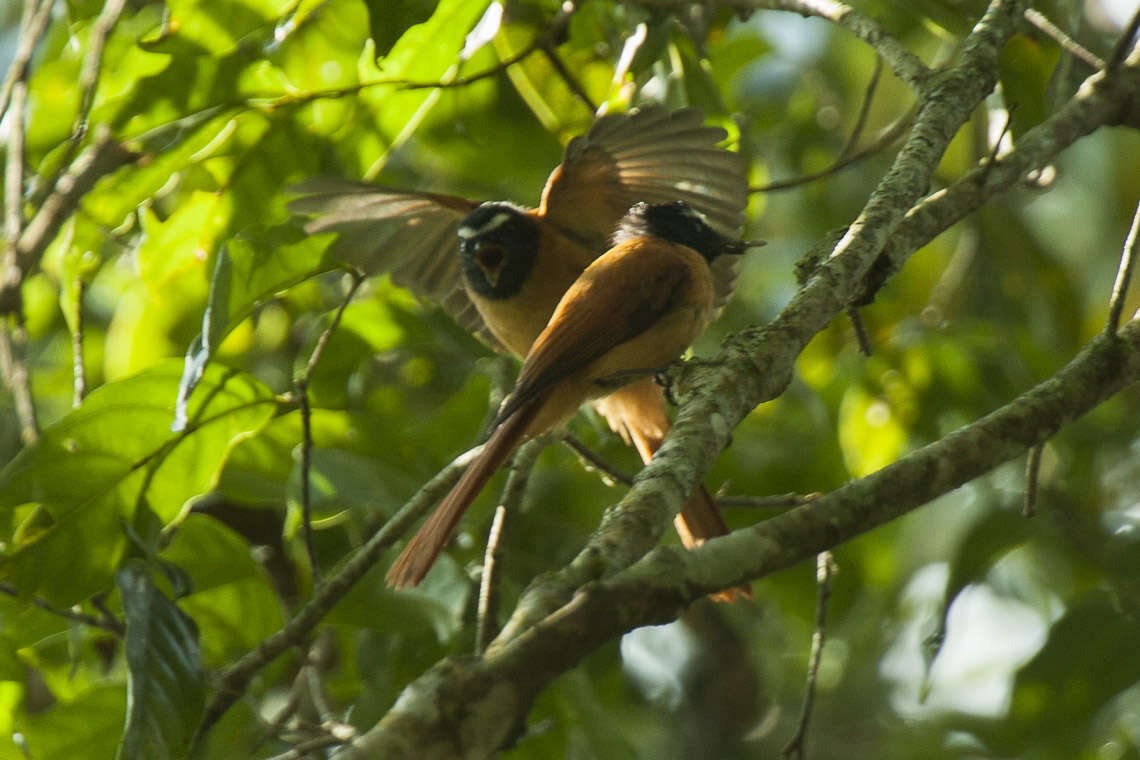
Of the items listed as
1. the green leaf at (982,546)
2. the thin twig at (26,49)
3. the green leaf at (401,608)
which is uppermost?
the thin twig at (26,49)

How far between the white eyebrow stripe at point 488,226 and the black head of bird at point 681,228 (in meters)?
0.40

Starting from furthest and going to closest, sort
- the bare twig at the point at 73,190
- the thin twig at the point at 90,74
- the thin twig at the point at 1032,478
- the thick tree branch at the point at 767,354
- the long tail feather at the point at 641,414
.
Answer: the long tail feather at the point at 641,414
the bare twig at the point at 73,190
the thin twig at the point at 90,74
the thin twig at the point at 1032,478
the thick tree branch at the point at 767,354

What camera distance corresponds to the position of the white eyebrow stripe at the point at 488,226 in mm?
3795

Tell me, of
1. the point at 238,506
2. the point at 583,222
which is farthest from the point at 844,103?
the point at 238,506

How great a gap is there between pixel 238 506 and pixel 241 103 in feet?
6.00

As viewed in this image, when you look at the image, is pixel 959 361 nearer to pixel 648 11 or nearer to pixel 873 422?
pixel 873 422

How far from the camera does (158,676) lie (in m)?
2.37

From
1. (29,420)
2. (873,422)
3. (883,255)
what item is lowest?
(873,422)

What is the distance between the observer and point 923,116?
8.44 ft

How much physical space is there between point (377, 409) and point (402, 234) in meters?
0.58

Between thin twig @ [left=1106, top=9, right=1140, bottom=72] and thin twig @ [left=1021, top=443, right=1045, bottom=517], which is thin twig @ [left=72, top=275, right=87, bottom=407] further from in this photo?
thin twig @ [left=1106, top=9, right=1140, bottom=72]

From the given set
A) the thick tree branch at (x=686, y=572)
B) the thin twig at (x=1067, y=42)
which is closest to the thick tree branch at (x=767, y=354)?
the thick tree branch at (x=686, y=572)

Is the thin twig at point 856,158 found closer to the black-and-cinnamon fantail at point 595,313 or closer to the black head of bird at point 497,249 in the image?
the black-and-cinnamon fantail at point 595,313

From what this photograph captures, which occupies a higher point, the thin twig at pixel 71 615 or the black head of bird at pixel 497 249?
the black head of bird at pixel 497 249
